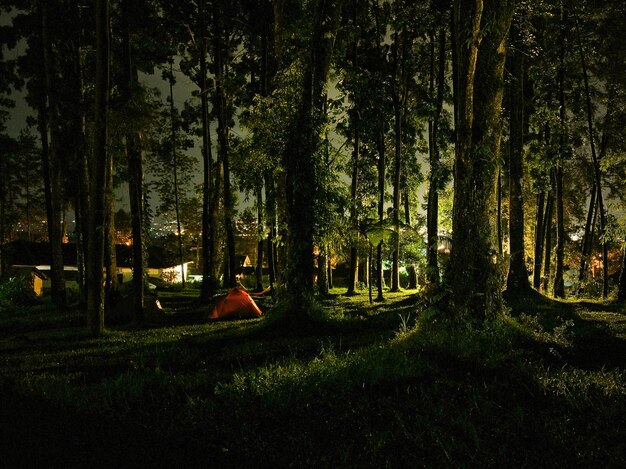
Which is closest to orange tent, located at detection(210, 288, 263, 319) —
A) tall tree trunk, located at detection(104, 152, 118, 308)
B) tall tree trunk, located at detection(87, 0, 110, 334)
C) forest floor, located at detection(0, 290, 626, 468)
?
tall tree trunk, located at detection(87, 0, 110, 334)

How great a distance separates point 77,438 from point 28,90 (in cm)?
2476

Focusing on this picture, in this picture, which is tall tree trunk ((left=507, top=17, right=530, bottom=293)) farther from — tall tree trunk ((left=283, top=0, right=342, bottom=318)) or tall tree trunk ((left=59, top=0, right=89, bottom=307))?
tall tree trunk ((left=59, top=0, right=89, bottom=307))

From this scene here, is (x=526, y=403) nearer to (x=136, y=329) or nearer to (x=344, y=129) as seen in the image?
(x=136, y=329)

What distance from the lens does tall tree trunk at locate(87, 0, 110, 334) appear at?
10055 mm

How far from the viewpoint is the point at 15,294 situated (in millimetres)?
18594

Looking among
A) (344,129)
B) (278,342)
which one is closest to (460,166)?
(278,342)

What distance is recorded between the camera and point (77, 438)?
3957 mm

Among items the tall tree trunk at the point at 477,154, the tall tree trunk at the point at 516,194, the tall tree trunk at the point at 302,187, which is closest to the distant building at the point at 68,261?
the tall tree trunk at the point at 302,187

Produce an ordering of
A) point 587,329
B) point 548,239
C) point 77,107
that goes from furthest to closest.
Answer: point 548,239 < point 77,107 < point 587,329

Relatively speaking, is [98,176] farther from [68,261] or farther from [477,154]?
[68,261]

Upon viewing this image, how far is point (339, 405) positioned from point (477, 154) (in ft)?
17.8

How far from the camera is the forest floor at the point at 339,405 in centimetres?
355

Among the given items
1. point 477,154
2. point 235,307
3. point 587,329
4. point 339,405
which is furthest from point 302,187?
point 587,329

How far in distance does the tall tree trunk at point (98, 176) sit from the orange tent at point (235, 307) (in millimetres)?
4125
